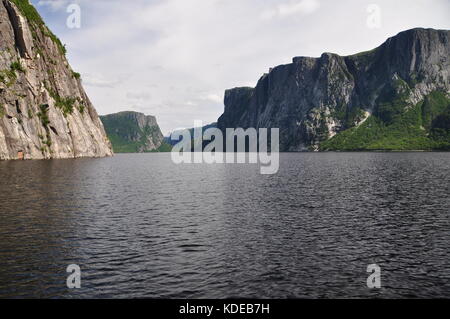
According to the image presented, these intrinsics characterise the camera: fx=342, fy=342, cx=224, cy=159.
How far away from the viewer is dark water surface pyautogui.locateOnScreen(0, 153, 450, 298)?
20.6m

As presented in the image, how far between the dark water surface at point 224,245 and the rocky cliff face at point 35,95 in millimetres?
104460

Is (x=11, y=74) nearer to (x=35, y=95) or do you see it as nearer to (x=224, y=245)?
(x=35, y=95)

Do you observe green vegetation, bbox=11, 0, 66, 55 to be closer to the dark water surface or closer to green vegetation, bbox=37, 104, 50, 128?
green vegetation, bbox=37, 104, 50, 128

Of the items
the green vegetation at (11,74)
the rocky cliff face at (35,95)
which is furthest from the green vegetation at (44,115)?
the green vegetation at (11,74)

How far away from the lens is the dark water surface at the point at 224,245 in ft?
67.6

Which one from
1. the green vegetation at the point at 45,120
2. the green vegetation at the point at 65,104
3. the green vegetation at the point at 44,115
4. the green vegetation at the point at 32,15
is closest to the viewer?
the green vegetation at the point at 45,120

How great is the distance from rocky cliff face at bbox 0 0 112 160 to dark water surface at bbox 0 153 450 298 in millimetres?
104460

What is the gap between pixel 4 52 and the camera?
463 ft

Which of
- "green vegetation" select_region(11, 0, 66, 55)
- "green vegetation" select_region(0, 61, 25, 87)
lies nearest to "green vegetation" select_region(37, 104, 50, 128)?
"green vegetation" select_region(0, 61, 25, 87)

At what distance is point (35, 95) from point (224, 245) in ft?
516

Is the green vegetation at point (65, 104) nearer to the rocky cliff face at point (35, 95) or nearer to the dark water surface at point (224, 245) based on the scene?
the rocky cliff face at point (35, 95)
